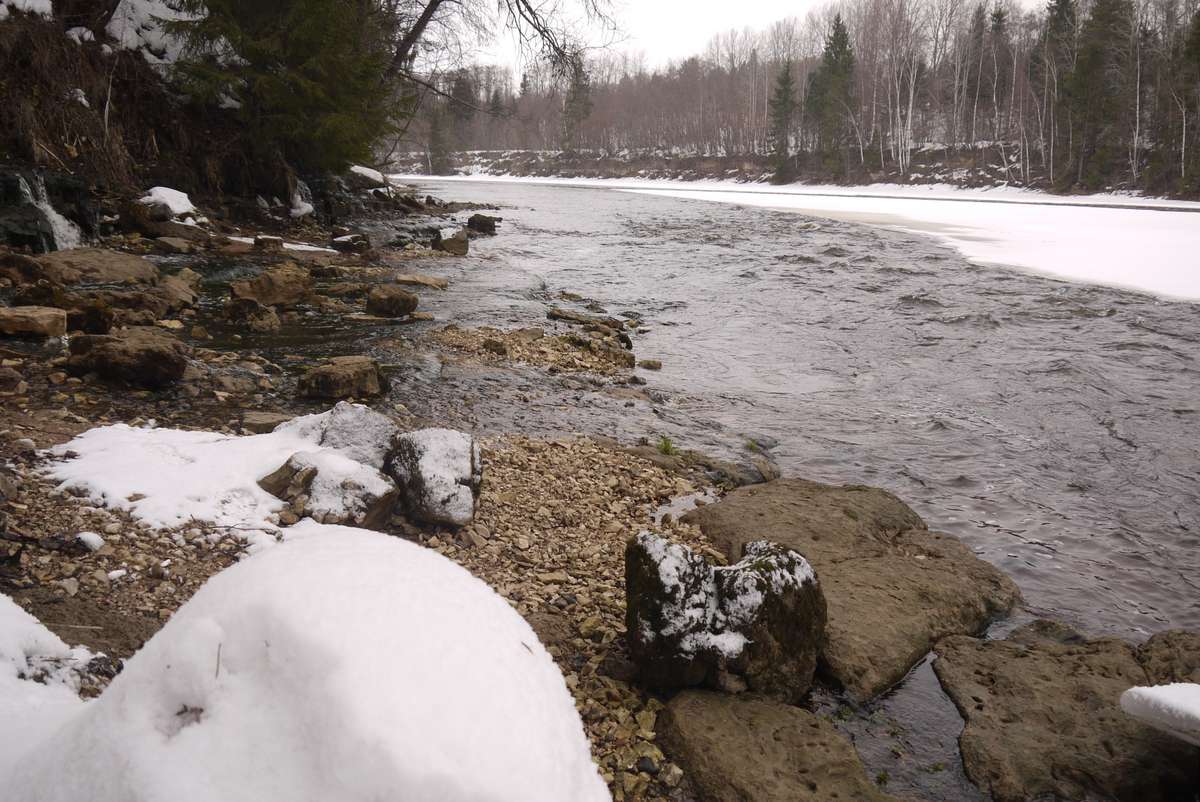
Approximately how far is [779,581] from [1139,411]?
6.01m

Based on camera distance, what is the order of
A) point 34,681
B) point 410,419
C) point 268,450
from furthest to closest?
point 410,419
point 268,450
point 34,681

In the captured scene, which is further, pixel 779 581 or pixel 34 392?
pixel 34 392

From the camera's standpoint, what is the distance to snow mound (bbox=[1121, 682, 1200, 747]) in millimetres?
2748

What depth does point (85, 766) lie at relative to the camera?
1507 mm

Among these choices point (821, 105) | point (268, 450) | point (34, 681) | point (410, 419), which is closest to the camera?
point (34, 681)

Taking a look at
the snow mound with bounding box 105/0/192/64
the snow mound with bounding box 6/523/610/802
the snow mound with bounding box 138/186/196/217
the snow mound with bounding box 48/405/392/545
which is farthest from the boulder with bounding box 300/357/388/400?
the snow mound with bounding box 105/0/192/64

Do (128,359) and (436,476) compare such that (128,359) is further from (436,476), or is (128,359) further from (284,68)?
(284,68)

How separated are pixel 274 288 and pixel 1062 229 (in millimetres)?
21396

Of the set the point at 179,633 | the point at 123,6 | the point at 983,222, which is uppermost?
the point at 123,6

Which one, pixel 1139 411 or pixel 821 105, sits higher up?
pixel 821 105

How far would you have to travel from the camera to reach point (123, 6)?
14398 mm

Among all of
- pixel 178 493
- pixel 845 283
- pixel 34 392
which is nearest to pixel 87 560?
pixel 178 493

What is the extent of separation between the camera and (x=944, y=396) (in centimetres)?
779

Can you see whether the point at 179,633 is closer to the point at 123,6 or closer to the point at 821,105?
the point at 123,6
